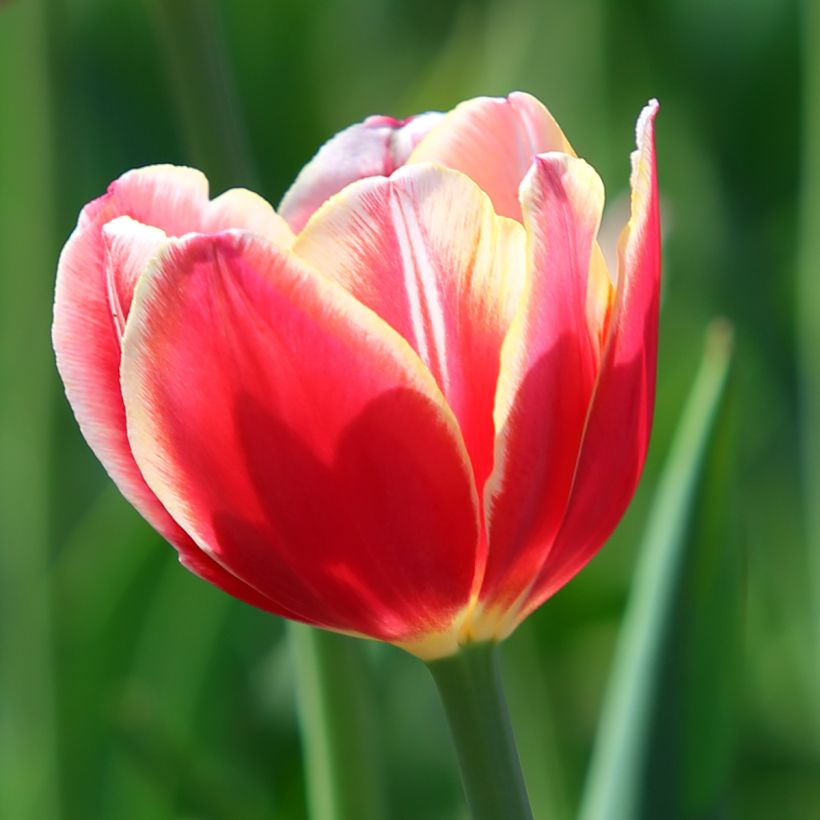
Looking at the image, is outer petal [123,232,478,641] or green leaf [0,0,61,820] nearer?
outer petal [123,232,478,641]

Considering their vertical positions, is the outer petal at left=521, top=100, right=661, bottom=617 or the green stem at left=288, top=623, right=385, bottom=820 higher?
the outer petal at left=521, top=100, right=661, bottom=617

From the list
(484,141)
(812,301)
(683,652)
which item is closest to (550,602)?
(812,301)

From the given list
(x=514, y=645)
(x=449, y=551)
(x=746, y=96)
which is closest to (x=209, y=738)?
(x=514, y=645)

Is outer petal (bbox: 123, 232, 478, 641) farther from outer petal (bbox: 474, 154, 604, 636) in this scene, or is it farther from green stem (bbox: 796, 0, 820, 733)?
green stem (bbox: 796, 0, 820, 733)

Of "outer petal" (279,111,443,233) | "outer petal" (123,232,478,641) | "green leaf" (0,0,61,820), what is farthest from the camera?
"green leaf" (0,0,61,820)

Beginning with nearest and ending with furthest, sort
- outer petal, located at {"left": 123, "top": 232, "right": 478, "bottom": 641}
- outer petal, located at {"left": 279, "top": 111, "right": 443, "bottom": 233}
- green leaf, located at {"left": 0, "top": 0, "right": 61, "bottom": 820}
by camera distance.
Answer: outer petal, located at {"left": 123, "top": 232, "right": 478, "bottom": 641}
outer petal, located at {"left": 279, "top": 111, "right": 443, "bottom": 233}
green leaf, located at {"left": 0, "top": 0, "right": 61, "bottom": 820}

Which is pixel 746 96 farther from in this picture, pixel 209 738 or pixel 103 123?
pixel 209 738

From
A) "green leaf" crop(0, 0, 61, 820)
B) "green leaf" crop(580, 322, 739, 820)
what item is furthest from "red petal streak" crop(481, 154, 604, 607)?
"green leaf" crop(0, 0, 61, 820)
